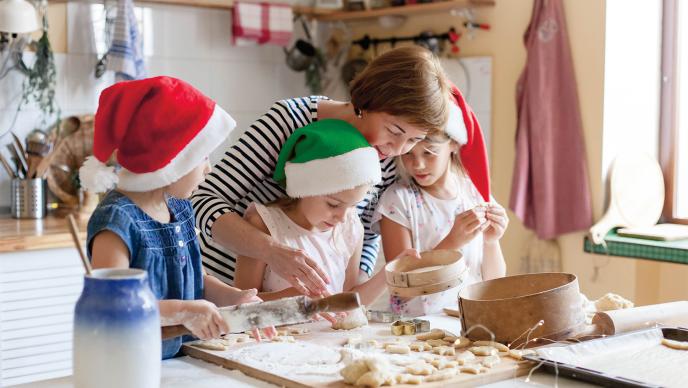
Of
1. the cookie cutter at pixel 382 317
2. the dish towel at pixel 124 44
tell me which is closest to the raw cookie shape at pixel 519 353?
the cookie cutter at pixel 382 317

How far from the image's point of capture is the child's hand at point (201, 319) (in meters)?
1.39

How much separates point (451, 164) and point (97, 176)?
3.40ft

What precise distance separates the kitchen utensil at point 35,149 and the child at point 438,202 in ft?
5.64

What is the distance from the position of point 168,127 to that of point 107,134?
111 millimetres

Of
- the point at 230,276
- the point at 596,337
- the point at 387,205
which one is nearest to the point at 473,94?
the point at 387,205

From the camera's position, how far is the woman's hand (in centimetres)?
174

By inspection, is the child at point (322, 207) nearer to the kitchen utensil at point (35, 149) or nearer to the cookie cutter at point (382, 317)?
the cookie cutter at point (382, 317)

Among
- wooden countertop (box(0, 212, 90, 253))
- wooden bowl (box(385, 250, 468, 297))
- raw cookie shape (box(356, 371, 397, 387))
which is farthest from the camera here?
wooden countertop (box(0, 212, 90, 253))

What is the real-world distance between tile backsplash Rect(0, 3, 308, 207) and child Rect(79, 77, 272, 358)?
6.69 feet

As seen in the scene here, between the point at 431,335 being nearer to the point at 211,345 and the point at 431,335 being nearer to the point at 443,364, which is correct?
the point at 443,364

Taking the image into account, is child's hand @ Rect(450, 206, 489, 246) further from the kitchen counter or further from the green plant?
the green plant

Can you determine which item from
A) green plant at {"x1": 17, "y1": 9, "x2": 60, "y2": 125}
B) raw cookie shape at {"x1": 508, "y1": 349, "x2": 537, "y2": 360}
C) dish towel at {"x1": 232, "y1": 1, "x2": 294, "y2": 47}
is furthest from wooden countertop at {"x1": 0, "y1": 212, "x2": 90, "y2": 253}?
raw cookie shape at {"x1": 508, "y1": 349, "x2": 537, "y2": 360}

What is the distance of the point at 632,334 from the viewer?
5.26 ft

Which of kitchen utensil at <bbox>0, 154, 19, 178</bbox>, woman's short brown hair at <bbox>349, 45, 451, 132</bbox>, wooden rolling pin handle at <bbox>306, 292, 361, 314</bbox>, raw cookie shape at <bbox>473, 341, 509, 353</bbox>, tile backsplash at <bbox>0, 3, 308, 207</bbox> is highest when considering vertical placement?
tile backsplash at <bbox>0, 3, 308, 207</bbox>
